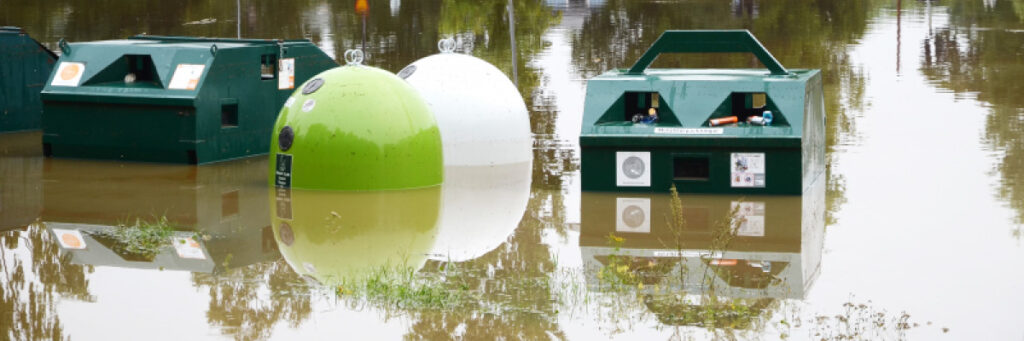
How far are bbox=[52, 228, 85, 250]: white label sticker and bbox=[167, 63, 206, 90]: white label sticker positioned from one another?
11.2 feet

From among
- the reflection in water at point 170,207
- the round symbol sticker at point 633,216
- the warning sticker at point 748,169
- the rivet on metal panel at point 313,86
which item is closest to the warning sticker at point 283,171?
the reflection in water at point 170,207

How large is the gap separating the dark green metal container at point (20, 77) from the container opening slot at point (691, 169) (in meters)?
8.38

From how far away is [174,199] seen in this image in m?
12.5

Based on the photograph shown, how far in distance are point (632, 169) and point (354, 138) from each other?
2357 millimetres

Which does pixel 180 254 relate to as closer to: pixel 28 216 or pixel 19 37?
pixel 28 216

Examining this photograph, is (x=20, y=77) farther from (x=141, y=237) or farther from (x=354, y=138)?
(x=141, y=237)

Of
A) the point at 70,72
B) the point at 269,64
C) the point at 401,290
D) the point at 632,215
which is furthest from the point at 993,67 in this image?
the point at 401,290

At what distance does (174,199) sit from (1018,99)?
38.2 feet

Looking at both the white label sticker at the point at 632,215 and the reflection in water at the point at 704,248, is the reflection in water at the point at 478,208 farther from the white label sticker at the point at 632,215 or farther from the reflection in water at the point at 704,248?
the white label sticker at the point at 632,215

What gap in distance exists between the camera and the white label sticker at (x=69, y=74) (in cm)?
1493

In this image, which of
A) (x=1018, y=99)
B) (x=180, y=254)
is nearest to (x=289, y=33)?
(x=1018, y=99)

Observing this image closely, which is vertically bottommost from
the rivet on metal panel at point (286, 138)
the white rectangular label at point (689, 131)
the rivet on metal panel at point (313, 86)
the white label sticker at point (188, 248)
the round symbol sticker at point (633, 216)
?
the white label sticker at point (188, 248)

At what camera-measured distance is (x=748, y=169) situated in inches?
477

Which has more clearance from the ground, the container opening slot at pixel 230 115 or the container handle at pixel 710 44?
the container handle at pixel 710 44
